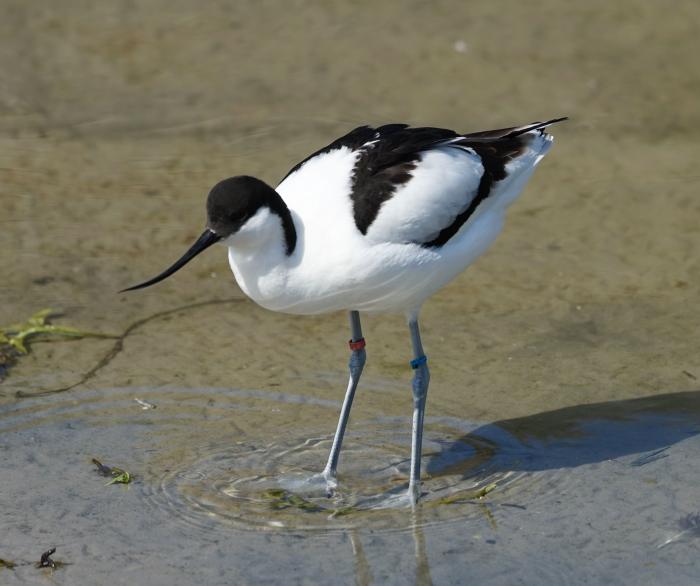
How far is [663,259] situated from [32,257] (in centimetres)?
307

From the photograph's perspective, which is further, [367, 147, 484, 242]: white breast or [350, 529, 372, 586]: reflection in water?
[367, 147, 484, 242]: white breast

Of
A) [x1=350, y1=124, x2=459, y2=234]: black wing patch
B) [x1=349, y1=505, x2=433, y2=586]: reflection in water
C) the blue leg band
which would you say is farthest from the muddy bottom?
[x1=350, y1=124, x2=459, y2=234]: black wing patch

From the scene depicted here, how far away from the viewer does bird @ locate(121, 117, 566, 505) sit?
4.29 metres

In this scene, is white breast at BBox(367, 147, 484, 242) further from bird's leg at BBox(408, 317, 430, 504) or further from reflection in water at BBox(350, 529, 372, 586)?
reflection in water at BBox(350, 529, 372, 586)

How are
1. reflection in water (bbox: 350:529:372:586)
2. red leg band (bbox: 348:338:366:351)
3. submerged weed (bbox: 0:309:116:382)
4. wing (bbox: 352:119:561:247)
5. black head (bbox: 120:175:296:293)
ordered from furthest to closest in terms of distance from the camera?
submerged weed (bbox: 0:309:116:382) < red leg band (bbox: 348:338:366:351) < wing (bbox: 352:119:561:247) < black head (bbox: 120:175:296:293) < reflection in water (bbox: 350:529:372:586)

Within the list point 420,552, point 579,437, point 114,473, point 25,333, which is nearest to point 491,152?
point 579,437

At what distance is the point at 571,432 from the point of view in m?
4.99

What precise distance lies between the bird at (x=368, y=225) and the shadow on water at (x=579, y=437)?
315 mm

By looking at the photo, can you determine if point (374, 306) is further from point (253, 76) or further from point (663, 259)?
point (253, 76)

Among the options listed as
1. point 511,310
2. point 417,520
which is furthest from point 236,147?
point 417,520

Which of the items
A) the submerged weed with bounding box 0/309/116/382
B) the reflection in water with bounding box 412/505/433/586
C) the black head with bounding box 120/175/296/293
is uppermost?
Result: the black head with bounding box 120/175/296/293

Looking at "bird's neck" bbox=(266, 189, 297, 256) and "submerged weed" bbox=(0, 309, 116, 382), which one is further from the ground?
"bird's neck" bbox=(266, 189, 297, 256)

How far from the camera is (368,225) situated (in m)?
4.33

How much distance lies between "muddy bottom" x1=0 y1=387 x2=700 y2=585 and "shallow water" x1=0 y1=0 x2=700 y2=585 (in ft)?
0.04
